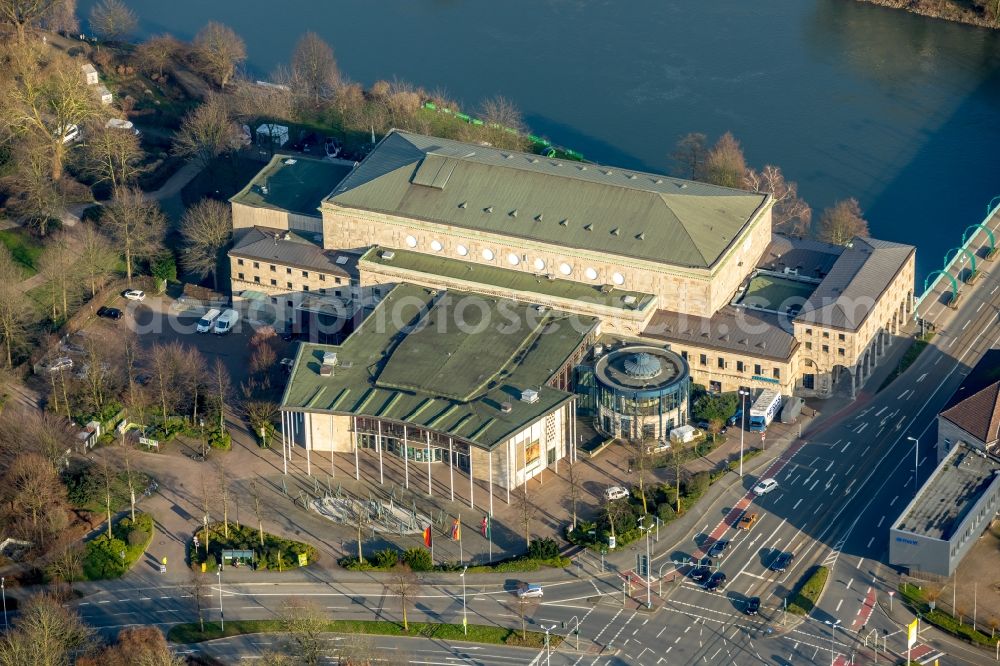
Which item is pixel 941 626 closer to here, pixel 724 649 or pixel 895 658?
pixel 895 658

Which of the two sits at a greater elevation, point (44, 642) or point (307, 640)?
point (307, 640)

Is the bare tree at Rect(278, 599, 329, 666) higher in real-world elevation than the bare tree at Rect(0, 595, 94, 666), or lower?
higher

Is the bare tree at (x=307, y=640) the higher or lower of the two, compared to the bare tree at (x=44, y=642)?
higher

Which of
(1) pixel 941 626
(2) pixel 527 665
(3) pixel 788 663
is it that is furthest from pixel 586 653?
(1) pixel 941 626

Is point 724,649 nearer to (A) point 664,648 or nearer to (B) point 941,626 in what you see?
(A) point 664,648

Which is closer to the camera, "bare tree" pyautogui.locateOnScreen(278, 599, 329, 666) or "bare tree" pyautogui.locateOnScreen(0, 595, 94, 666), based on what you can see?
"bare tree" pyautogui.locateOnScreen(0, 595, 94, 666)

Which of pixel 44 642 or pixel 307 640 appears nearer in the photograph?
pixel 44 642

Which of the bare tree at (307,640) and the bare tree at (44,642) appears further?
the bare tree at (307,640)

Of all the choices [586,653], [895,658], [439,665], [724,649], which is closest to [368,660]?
[439,665]
